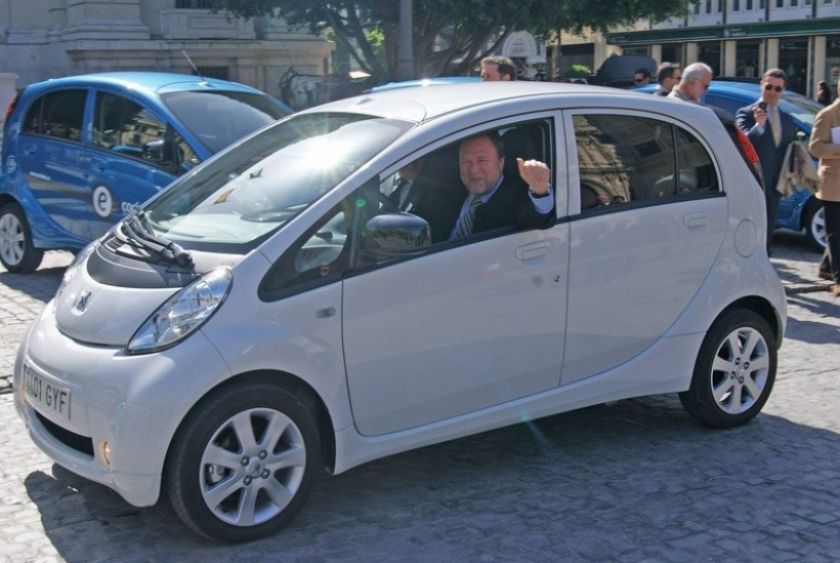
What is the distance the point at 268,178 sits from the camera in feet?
16.2

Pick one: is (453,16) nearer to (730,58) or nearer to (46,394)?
(46,394)

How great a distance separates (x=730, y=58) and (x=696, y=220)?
47.3m

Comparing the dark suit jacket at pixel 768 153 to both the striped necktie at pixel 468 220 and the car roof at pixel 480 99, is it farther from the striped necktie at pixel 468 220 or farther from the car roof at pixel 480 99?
the striped necktie at pixel 468 220

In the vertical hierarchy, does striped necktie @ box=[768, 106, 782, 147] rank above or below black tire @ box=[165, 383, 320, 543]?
above

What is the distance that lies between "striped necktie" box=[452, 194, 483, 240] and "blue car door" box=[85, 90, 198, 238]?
417 centimetres

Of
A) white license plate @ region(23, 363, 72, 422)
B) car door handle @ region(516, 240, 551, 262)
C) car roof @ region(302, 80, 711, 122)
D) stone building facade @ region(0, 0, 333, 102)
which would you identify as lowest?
white license plate @ region(23, 363, 72, 422)

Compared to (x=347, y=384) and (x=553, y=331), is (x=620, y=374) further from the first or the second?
(x=347, y=384)

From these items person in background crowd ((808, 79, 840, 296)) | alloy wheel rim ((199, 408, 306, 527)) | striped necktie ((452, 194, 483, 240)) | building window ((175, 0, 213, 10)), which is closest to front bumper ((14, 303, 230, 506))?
alloy wheel rim ((199, 408, 306, 527))

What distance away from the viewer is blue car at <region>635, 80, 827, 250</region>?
11672 mm

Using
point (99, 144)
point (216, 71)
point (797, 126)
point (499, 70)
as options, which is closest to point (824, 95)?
point (797, 126)

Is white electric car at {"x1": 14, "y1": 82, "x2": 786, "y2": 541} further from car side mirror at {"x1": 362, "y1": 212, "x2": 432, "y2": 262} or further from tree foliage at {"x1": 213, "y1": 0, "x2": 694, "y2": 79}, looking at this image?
tree foliage at {"x1": 213, "y1": 0, "x2": 694, "y2": 79}

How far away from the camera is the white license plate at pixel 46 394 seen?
4.38 metres

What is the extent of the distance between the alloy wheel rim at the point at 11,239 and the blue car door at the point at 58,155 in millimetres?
464

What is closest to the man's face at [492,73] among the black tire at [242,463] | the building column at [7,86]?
the black tire at [242,463]
